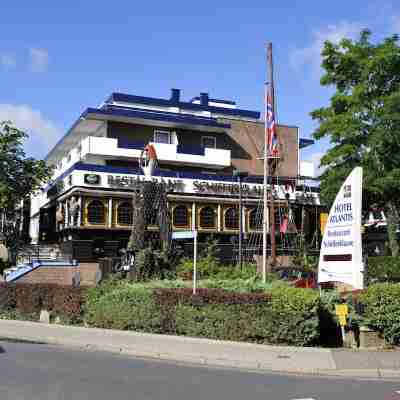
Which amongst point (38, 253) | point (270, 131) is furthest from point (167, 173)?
point (270, 131)

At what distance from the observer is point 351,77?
109 ft

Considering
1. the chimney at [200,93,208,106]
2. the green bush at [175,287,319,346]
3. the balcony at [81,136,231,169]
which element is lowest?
the green bush at [175,287,319,346]

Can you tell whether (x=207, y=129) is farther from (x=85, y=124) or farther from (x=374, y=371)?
(x=374, y=371)

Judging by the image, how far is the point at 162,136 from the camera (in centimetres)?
4425

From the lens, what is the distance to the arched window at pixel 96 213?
3591 cm

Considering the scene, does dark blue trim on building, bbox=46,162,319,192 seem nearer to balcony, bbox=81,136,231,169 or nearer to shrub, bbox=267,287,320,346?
balcony, bbox=81,136,231,169

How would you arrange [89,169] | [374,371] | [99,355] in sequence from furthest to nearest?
[89,169] → [99,355] → [374,371]

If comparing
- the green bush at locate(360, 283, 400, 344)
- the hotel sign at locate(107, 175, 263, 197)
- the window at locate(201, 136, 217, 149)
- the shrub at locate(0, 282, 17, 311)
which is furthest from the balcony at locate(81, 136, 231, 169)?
the green bush at locate(360, 283, 400, 344)

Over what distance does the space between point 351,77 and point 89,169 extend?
15.0 meters

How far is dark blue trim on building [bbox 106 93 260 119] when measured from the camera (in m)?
46.4

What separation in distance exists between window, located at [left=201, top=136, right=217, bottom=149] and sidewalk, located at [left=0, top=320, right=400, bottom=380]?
30500 millimetres

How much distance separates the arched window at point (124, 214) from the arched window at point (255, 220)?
26.0 ft

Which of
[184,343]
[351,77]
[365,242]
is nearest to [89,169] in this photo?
[351,77]

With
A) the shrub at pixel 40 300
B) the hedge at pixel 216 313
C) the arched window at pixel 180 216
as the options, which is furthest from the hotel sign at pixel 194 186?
the hedge at pixel 216 313
